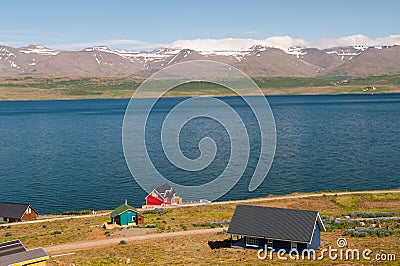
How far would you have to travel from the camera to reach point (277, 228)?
53406mm

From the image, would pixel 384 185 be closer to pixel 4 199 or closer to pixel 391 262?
pixel 391 262

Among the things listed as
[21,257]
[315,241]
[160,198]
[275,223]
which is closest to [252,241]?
[275,223]

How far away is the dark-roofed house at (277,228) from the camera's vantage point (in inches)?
2057

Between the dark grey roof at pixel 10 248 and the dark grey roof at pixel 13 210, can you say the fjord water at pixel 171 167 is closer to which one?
the dark grey roof at pixel 13 210

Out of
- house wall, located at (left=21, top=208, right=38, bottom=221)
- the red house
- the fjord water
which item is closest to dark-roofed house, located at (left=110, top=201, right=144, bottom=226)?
the red house

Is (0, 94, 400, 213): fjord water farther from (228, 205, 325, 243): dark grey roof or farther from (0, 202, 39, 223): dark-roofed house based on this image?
(228, 205, 325, 243): dark grey roof

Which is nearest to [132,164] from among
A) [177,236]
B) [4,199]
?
[4,199]

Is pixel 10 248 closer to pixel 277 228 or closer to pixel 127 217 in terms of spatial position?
pixel 127 217

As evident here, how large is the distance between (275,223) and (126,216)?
23801 mm

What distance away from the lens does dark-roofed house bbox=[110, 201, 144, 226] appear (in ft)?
225

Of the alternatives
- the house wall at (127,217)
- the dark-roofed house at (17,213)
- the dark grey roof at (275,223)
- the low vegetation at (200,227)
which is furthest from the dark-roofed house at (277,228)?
the dark-roofed house at (17,213)

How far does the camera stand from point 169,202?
86875 mm

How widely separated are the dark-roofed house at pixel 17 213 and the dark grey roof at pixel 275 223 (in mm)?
38354

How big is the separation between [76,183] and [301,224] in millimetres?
68188
